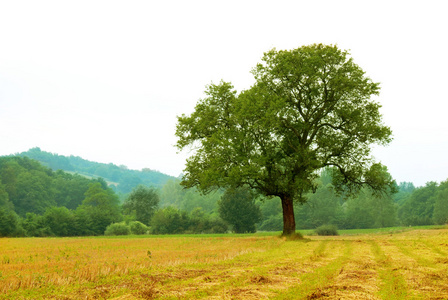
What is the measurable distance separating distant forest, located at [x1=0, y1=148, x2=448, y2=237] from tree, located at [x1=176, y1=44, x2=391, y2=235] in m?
3.20

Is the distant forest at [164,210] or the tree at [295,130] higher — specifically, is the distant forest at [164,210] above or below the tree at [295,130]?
below

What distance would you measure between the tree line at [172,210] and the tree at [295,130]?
12.6ft

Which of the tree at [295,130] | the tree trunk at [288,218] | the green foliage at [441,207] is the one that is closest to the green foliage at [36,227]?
the tree at [295,130]

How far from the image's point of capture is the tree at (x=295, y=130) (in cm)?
3469

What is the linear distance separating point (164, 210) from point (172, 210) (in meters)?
1.56

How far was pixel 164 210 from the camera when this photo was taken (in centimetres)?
7025

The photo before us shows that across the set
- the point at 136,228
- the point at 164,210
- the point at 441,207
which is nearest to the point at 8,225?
the point at 136,228

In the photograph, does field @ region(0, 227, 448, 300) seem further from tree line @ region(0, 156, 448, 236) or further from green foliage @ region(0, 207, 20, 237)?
green foliage @ region(0, 207, 20, 237)

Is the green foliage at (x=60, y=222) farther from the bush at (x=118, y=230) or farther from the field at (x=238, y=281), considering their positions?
the field at (x=238, y=281)

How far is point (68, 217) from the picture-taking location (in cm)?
6775

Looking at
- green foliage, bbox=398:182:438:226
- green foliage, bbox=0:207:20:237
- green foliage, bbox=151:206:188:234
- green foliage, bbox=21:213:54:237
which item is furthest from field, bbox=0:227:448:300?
green foliage, bbox=398:182:438:226

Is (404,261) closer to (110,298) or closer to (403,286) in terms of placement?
(403,286)

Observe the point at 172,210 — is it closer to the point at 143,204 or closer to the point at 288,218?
the point at 143,204

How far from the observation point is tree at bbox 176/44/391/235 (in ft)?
114
